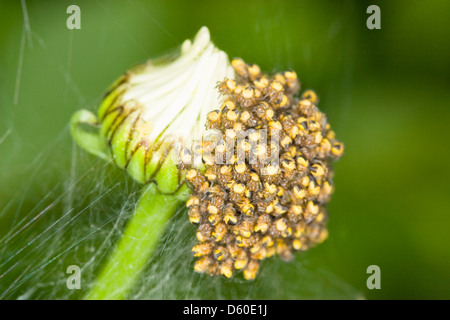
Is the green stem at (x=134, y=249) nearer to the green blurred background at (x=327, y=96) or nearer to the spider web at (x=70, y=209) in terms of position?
the spider web at (x=70, y=209)

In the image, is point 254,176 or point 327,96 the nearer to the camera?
point 254,176

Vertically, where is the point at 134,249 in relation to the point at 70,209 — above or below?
below

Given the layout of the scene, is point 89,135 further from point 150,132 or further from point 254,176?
point 254,176

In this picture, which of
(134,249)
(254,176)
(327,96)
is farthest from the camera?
(327,96)

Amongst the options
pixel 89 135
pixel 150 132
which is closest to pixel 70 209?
pixel 89 135

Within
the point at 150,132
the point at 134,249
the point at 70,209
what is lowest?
the point at 134,249

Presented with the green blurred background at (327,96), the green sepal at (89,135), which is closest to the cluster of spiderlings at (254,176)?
the green sepal at (89,135)

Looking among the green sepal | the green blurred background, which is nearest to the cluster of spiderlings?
the green sepal

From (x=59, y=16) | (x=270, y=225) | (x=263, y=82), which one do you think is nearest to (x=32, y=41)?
(x=59, y=16)

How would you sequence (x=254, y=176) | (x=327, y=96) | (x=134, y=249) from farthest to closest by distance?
(x=327, y=96) → (x=134, y=249) → (x=254, y=176)
